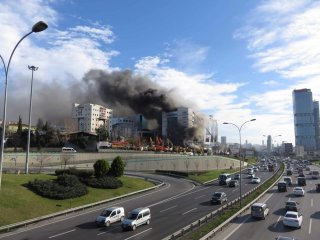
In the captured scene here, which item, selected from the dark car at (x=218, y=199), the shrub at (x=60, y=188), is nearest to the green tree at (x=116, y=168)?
the shrub at (x=60, y=188)

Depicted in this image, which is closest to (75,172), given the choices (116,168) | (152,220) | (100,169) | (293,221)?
(100,169)

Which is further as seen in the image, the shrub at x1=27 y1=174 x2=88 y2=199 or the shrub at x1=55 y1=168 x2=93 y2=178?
the shrub at x1=55 y1=168 x2=93 y2=178

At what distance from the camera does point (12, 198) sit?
Answer: 39.4 meters

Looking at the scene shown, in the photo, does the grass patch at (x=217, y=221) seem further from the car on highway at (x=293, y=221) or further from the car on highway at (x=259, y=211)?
the car on highway at (x=293, y=221)

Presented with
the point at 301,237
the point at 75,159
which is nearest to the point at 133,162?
Answer: the point at 75,159

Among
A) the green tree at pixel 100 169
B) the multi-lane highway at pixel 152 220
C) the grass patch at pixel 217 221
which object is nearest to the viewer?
the grass patch at pixel 217 221

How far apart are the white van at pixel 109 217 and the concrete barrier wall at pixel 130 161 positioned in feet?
143

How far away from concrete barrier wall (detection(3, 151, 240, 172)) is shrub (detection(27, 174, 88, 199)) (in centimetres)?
2973

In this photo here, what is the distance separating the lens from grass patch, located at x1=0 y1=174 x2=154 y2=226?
119 ft

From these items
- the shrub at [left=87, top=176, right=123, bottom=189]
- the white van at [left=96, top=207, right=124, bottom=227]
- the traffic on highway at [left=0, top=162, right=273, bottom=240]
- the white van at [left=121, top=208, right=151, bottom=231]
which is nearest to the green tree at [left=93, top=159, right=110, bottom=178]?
the shrub at [left=87, top=176, right=123, bottom=189]

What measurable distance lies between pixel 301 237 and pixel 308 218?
9.64m

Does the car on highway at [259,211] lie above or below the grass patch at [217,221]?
above

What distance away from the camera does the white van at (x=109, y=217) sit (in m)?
35.1

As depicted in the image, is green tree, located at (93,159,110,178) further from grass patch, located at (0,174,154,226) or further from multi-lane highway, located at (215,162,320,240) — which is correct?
multi-lane highway, located at (215,162,320,240)
